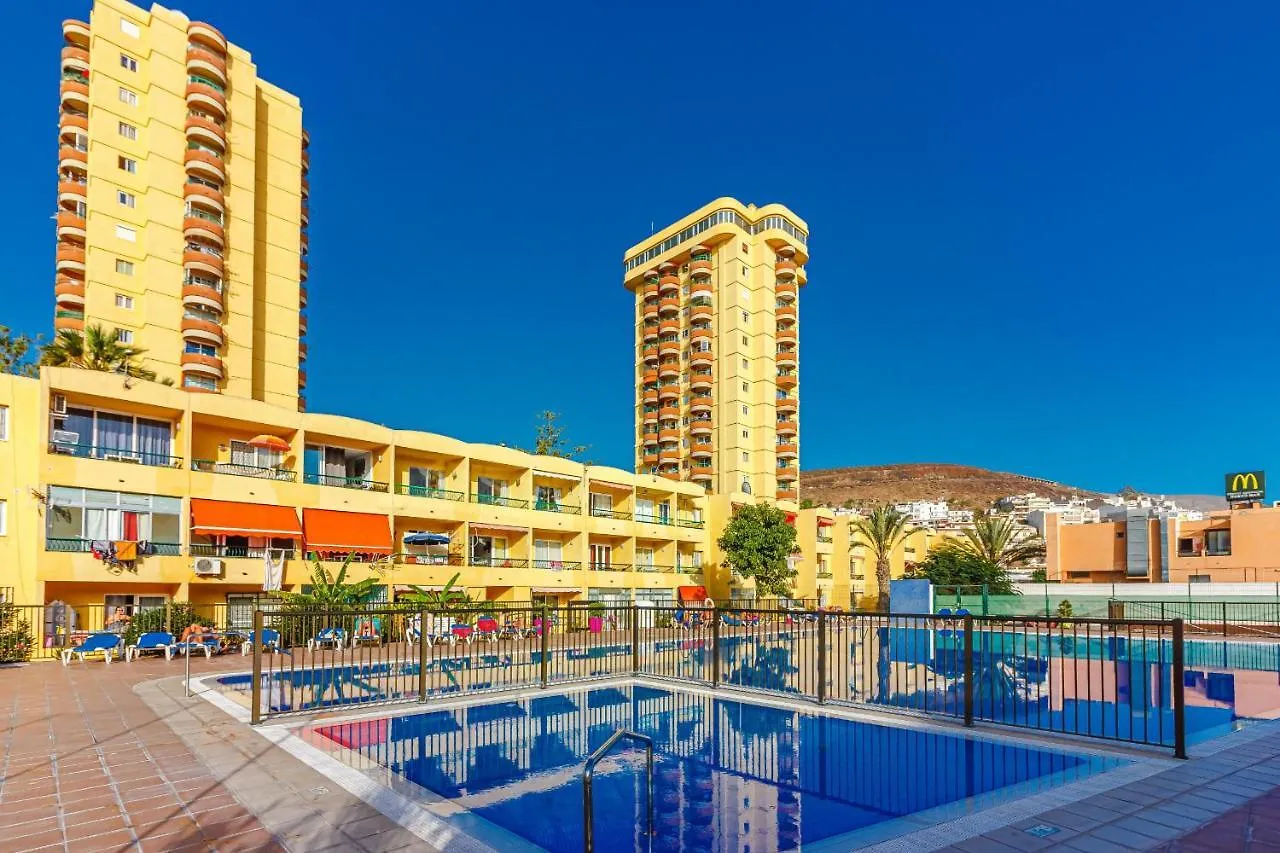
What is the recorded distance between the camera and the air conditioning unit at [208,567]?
1024 inches

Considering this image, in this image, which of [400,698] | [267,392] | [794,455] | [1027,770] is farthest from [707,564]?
[1027,770]

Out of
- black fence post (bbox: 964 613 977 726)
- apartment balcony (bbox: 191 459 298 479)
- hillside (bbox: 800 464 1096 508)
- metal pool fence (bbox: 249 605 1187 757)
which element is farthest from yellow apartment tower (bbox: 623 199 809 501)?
hillside (bbox: 800 464 1096 508)

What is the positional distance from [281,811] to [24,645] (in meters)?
19.0

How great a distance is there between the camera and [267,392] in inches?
1937

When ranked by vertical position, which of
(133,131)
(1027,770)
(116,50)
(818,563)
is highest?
(116,50)

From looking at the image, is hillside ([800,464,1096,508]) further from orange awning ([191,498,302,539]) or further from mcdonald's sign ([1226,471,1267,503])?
orange awning ([191,498,302,539])

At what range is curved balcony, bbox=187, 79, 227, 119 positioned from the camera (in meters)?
44.9

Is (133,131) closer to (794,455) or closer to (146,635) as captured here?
(146,635)

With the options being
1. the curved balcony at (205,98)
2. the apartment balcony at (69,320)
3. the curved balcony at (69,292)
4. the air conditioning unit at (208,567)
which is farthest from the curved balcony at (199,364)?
the air conditioning unit at (208,567)

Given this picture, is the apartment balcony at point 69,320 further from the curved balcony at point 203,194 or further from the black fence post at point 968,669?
the black fence post at point 968,669

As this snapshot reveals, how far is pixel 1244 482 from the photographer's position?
54219 mm

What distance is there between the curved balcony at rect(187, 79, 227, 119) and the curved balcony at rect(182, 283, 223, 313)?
11.0 metres

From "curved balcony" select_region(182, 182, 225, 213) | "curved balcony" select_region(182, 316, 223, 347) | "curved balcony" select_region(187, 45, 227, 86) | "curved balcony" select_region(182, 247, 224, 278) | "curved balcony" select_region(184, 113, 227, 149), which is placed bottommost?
"curved balcony" select_region(182, 316, 223, 347)

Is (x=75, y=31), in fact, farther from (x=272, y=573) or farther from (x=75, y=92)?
(x=272, y=573)
